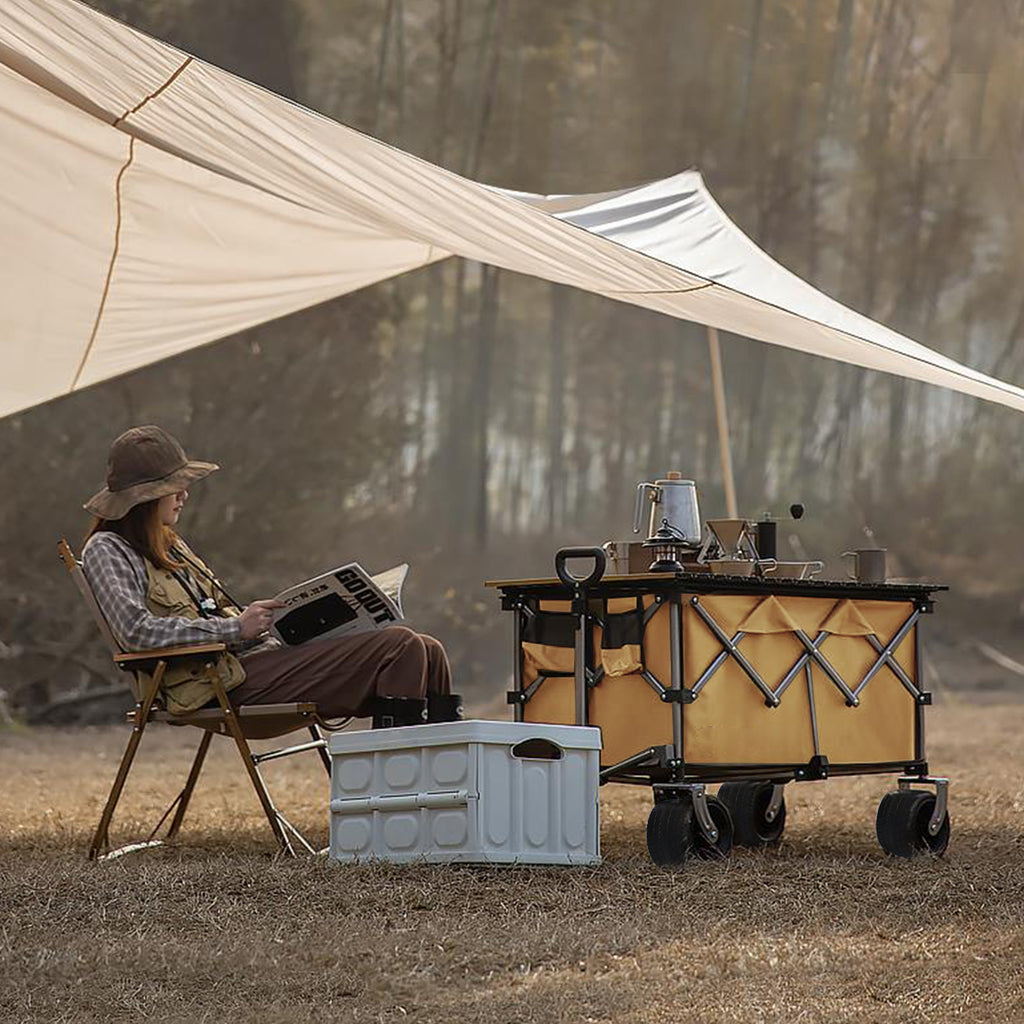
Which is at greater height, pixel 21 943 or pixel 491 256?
pixel 491 256

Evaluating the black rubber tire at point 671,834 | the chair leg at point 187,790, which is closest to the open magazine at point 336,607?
the chair leg at point 187,790

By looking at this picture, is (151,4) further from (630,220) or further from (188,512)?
(630,220)

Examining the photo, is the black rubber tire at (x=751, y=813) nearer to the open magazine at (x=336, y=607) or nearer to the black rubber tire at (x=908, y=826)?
the black rubber tire at (x=908, y=826)

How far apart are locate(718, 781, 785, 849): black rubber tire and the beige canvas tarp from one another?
108cm

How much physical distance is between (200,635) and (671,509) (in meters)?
1.09

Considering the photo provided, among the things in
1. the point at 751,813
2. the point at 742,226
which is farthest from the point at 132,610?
the point at 742,226

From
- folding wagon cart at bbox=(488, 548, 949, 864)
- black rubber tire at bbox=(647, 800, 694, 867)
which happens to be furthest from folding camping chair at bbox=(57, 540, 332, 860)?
black rubber tire at bbox=(647, 800, 694, 867)

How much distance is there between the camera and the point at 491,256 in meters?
4.16

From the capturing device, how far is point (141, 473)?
3.88 metres

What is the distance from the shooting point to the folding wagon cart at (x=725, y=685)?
142 inches

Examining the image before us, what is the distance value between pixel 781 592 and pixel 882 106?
14.6 m

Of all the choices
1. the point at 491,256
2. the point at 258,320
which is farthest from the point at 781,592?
the point at 258,320

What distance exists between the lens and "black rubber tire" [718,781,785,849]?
163 inches

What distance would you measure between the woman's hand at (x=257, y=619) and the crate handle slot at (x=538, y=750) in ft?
2.03
